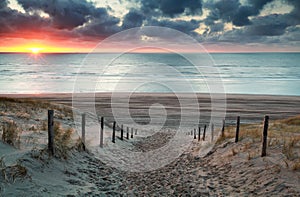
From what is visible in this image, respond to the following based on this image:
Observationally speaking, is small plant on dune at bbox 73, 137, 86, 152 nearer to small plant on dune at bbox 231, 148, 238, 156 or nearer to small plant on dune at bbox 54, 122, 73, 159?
small plant on dune at bbox 54, 122, 73, 159

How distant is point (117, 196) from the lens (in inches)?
303

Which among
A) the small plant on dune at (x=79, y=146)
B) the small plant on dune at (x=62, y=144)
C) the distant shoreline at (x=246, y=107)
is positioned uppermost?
the small plant on dune at (x=62, y=144)

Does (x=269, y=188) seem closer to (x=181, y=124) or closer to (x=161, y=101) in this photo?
(x=181, y=124)

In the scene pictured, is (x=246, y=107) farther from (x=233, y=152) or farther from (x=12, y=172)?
(x=12, y=172)

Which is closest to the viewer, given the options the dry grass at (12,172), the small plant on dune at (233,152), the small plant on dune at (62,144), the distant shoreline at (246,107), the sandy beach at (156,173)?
the dry grass at (12,172)

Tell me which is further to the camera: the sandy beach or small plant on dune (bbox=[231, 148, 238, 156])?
small plant on dune (bbox=[231, 148, 238, 156])

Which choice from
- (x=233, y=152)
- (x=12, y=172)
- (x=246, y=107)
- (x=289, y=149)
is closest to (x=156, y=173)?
(x=233, y=152)

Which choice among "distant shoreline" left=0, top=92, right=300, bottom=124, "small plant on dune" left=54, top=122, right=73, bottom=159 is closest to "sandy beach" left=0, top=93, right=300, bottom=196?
"small plant on dune" left=54, top=122, right=73, bottom=159

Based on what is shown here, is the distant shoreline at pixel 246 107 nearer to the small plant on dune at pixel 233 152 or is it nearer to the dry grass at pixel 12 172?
the small plant on dune at pixel 233 152

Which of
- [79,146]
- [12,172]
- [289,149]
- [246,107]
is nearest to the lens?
[12,172]

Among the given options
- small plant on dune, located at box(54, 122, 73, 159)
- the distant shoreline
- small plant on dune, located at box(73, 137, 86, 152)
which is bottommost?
the distant shoreline

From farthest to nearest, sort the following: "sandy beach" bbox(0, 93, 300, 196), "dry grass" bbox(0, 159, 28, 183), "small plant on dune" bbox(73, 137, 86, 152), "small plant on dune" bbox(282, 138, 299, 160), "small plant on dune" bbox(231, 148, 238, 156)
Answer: "small plant on dune" bbox(231, 148, 238, 156)
"small plant on dune" bbox(73, 137, 86, 152)
"small plant on dune" bbox(282, 138, 299, 160)
"sandy beach" bbox(0, 93, 300, 196)
"dry grass" bbox(0, 159, 28, 183)

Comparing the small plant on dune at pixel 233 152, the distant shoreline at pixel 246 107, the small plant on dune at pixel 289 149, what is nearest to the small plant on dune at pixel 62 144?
the small plant on dune at pixel 233 152

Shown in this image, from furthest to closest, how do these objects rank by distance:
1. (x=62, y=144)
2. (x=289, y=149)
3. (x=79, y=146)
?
(x=79, y=146) → (x=62, y=144) → (x=289, y=149)
